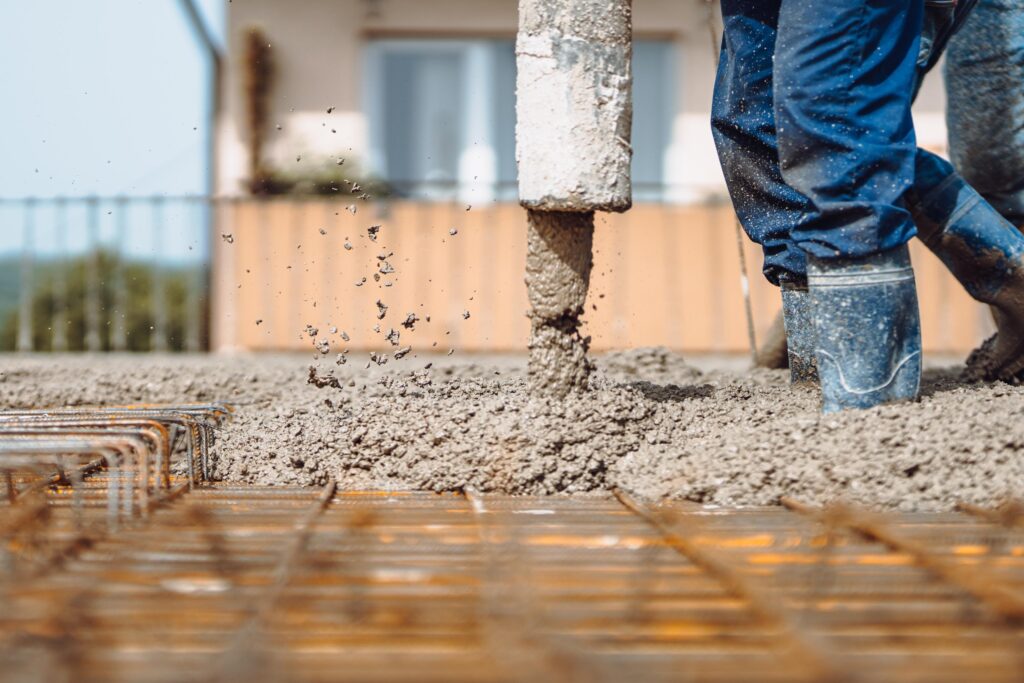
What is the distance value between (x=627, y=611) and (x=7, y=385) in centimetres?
371

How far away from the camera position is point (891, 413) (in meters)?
2.67

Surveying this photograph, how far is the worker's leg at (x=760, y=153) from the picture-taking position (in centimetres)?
327

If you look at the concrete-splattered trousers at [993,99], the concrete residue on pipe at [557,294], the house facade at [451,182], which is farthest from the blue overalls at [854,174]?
the house facade at [451,182]

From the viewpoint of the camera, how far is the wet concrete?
2.49 metres

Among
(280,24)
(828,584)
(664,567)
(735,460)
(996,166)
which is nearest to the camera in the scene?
(828,584)

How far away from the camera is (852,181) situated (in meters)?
2.78

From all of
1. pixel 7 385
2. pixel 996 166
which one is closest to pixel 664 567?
pixel 996 166

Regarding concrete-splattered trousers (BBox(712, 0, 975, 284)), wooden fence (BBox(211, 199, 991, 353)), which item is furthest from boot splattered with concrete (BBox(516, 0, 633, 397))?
wooden fence (BBox(211, 199, 991, 353))

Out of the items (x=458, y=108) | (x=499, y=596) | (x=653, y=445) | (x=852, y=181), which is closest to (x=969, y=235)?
(x=852, y=181)

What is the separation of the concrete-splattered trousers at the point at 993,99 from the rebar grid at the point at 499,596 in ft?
6.13

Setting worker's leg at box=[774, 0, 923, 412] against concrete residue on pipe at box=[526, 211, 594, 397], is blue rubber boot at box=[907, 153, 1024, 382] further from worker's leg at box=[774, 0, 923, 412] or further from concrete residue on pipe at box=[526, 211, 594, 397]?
concrete residue on pipe at box=[526, 211, 594, 397]

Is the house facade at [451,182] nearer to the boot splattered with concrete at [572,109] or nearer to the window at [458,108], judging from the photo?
the window at [458,108]

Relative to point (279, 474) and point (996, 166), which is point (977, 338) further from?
point (279, 474)

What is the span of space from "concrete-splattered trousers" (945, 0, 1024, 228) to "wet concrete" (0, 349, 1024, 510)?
833mm
